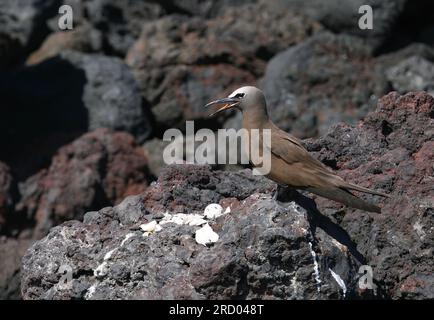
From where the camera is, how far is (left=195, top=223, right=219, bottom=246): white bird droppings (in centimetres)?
696

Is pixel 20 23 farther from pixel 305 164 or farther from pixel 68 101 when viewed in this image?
pixel 305 164

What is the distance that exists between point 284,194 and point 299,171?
236 millimetres

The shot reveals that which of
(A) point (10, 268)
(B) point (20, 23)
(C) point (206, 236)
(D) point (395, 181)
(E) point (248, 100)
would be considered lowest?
(A) point (10, 268)

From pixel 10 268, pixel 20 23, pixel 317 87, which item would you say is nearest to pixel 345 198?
pixel 10 268

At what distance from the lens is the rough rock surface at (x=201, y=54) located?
14.1 meters

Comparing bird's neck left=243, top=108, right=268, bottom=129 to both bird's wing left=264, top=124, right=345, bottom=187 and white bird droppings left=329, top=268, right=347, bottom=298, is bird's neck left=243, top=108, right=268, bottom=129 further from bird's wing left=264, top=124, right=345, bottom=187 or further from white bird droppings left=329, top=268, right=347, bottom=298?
white bird droppings left=329, top=268, right=347, bottom=298

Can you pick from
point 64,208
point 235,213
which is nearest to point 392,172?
point 235,213

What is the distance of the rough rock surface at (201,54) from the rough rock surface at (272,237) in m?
5.90

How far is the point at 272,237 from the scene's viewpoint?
6676mm

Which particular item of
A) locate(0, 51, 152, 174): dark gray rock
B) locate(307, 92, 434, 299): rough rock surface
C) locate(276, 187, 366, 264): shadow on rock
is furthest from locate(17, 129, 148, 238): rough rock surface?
locate(276, 187, 366, 264): shadow on rock

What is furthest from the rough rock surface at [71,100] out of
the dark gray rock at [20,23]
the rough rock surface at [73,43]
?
the rough rock surface at [73,43]

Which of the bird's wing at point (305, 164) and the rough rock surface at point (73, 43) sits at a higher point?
the rough rock surface at point (73, 43)

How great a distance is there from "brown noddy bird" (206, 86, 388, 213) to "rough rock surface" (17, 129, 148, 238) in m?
4.21

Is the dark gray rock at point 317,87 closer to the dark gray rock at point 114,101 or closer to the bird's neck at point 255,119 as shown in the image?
the dark gray rock at point 114,101
